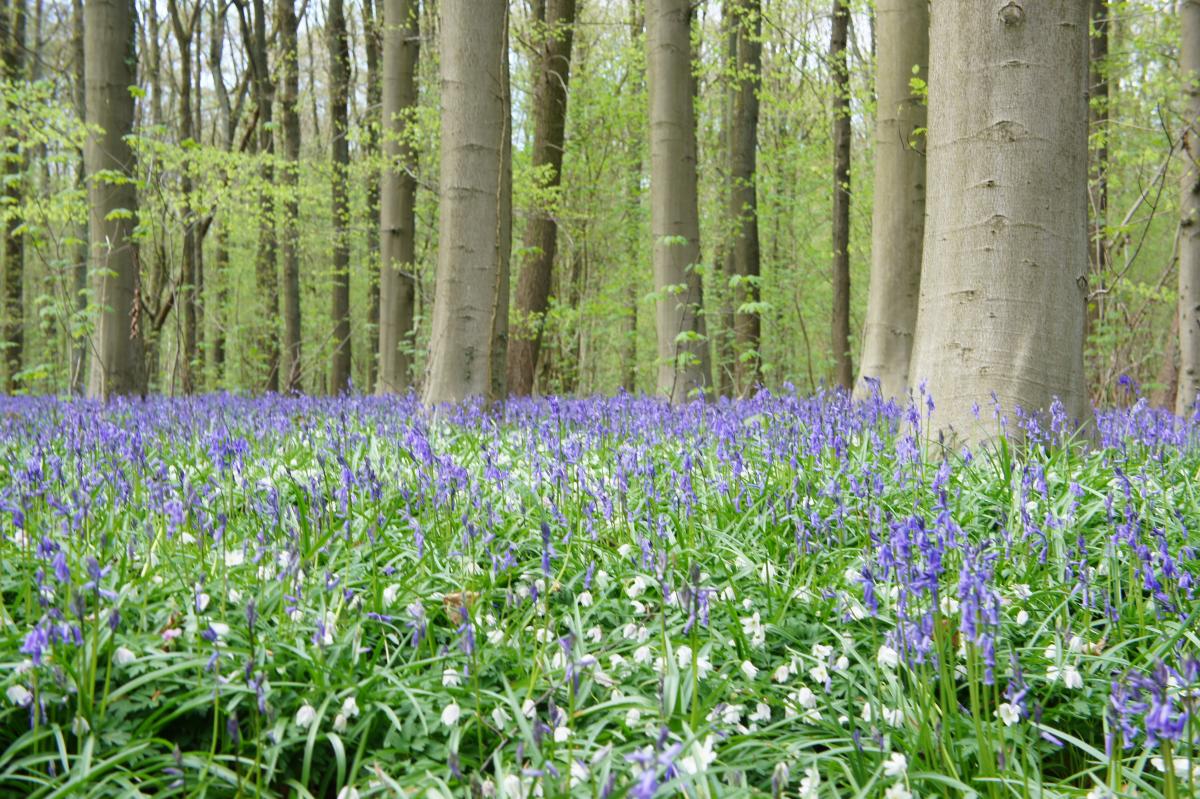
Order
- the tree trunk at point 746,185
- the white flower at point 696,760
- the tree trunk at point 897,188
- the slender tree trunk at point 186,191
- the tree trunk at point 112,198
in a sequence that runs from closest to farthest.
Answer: the white flower at point 696,760, the tree trunk at point 897,188, the tree trunk at point 112,198, the slender tree trunk at point 186,191, the tree trunk at point 746,185

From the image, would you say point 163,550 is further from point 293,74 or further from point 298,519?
point 293,74

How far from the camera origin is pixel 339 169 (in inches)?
645

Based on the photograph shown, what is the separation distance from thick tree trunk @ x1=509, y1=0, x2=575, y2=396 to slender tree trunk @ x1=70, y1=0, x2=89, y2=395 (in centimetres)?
545

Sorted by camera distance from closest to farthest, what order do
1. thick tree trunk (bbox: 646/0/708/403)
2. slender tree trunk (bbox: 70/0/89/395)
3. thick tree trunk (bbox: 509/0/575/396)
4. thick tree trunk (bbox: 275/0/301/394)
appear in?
thick tree trunk (bbox: 646/0/708/403), slender tree trunk (bbox: 70/0/89/395), thick tree trunk (bbox: 509/0/575/396), thick tree trunk (bbox: 275/0/301/394)

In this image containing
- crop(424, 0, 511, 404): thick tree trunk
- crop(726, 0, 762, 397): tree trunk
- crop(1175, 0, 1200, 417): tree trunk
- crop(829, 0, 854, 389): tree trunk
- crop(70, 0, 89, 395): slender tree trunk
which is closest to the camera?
crop(424, 0, 511, 404): thick tree trunk

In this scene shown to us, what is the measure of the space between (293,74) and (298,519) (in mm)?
15606

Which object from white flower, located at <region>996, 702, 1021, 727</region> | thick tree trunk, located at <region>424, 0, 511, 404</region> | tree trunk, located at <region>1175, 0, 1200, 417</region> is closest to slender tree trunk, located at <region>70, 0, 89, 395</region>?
thick tree trunk, located at <region>424, 0, 511, 404</region>

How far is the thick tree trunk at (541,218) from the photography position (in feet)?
41.3

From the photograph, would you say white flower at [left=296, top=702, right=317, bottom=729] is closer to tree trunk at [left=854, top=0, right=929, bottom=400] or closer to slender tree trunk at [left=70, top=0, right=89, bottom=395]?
tree trunk at [left=854, top=0, right=929, bottom=400]

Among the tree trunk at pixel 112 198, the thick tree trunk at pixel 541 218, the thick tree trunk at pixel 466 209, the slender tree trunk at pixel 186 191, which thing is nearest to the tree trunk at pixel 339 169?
the slender tree trunk at pixel 186 191

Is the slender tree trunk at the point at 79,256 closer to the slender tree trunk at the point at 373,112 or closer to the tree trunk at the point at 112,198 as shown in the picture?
the tree trunk at the point at 112,198

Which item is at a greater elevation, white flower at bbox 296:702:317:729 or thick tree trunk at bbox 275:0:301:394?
thick tree trunk at bbox 275:0:301:394

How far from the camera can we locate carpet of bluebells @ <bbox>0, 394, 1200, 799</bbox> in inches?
75.2

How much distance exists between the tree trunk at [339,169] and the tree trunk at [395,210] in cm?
282
